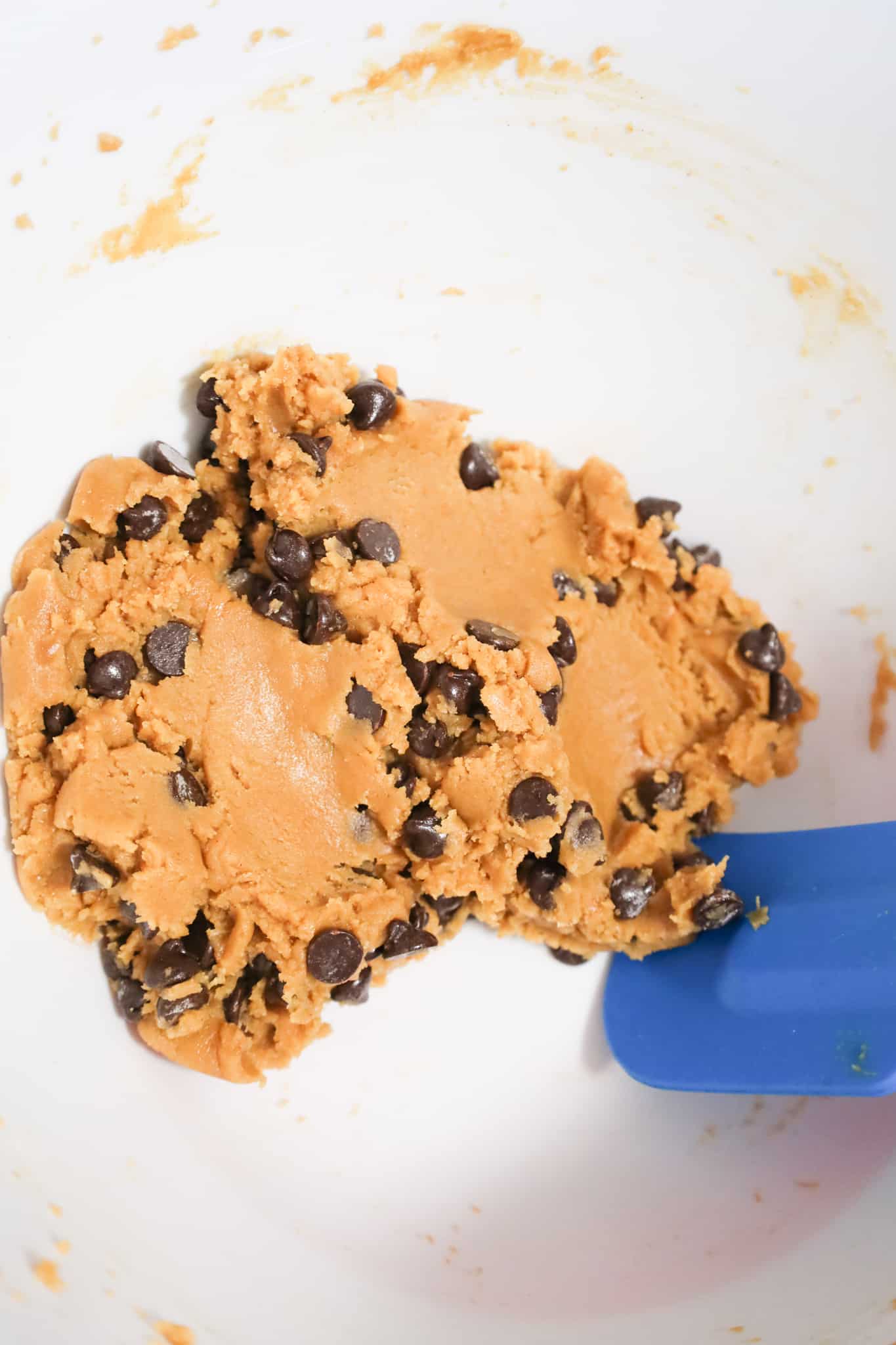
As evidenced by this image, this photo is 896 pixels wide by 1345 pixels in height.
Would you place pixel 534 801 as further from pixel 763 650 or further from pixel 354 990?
pixel 763 650

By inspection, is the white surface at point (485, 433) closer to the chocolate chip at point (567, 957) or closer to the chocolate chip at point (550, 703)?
the chocolate chip at point (567, 957)

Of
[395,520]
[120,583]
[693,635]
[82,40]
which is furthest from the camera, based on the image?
[693,635]

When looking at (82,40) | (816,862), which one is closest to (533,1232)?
(816,862)

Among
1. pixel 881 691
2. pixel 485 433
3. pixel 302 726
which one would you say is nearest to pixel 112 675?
pixel 302 726

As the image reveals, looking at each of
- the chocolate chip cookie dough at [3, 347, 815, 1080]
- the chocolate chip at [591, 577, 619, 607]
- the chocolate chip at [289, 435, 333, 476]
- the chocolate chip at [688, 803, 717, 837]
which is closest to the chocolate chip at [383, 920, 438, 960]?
the chocolate chip cookie dough at [3, 347, 815, 1080]

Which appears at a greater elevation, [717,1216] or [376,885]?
[376,885]

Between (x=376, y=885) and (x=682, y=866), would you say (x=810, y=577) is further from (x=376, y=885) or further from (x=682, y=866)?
(x=376, y=885)
